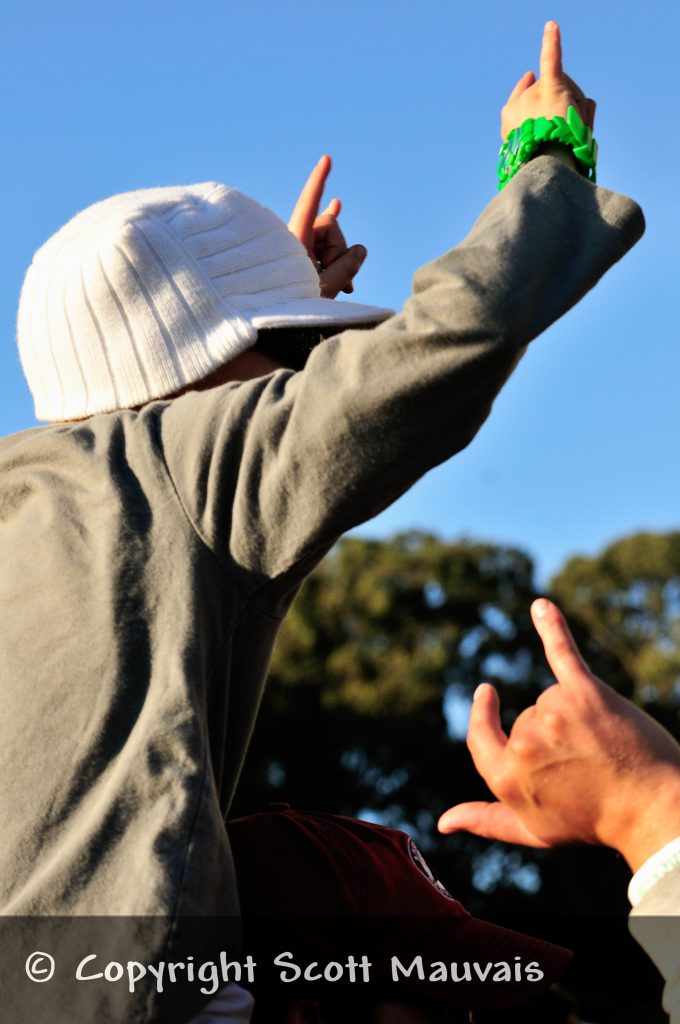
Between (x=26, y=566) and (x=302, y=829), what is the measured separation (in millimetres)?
573

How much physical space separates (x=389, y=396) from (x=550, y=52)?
655 millimetres

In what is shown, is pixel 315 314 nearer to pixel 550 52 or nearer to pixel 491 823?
pixel 550 52

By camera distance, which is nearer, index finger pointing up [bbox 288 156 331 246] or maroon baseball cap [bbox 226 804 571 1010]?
maroon baseball cap [bbox 226 804 571 1010]

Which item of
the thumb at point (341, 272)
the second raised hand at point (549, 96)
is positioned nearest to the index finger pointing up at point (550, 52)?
the second raised hand at point (549, 96)

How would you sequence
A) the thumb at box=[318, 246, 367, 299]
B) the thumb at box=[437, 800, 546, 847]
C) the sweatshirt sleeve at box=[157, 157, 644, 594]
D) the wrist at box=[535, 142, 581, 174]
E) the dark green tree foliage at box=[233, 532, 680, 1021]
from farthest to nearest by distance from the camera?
the dark green tree foliage at box=[233, 532, 680, 1021] → the thumb at box=[318, 246, 367, 299] → the wrist at box=[535, 142, 581, 174] → the sweatshirt sleeve at box=[157, 157, 644, 594] → the thumb at box=[437, 800, 546, 847]

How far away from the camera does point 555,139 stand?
1.89 metres

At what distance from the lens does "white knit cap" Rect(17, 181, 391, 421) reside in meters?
2.10

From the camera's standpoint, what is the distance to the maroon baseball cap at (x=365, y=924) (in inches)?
76.7

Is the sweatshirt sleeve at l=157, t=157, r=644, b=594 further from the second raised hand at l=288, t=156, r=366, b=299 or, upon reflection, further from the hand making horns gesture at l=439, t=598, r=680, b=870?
the second raised hand at l=288, t=156, r=366, b=299

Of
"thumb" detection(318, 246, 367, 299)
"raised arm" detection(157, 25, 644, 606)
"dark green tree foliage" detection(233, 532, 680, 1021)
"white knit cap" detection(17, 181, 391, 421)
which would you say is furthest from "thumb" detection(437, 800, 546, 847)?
"dark green tree foliage" detection(233, 532, 680, 1021)

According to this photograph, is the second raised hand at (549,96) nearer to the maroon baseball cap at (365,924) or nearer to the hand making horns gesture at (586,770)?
the hand making horns gesture at (586,770)

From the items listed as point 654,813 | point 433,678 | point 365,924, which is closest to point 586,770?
point 654,813

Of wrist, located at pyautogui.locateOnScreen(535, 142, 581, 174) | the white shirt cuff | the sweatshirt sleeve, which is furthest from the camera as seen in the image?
wrist, located at pyautogui.locateOnScreen(535, 142, 581, 174)

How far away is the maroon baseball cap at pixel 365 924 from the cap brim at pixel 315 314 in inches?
29.8
